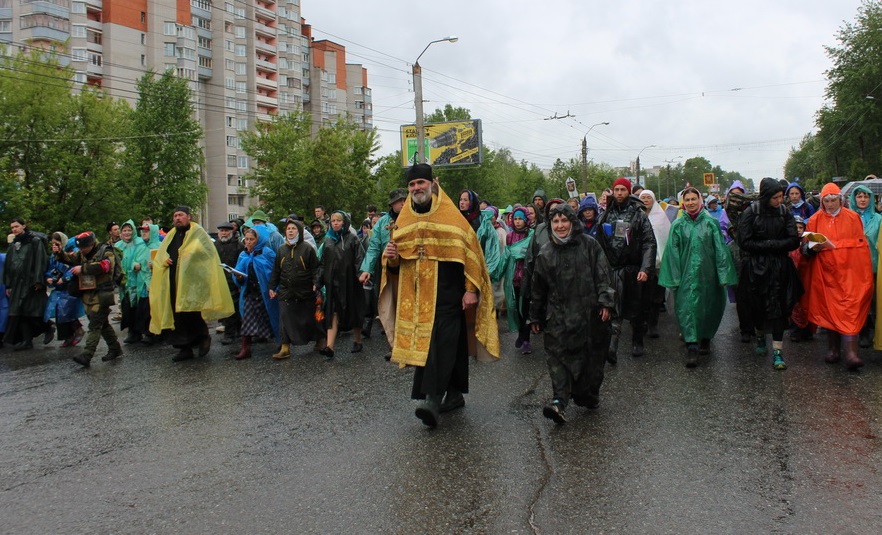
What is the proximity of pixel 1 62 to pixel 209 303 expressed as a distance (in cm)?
3171

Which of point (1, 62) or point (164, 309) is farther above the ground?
point (1, 62)

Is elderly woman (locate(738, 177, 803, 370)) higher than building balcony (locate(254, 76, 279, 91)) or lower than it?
lower

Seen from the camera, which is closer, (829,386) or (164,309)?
(829,386)

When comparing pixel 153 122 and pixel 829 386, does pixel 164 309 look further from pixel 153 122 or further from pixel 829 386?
pixel 153 122

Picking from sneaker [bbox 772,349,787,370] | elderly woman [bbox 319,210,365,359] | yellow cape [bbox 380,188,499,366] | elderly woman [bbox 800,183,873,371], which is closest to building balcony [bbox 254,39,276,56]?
elderly woman [bbox 319,210,365,359]

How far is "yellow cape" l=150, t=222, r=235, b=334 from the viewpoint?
369 inches

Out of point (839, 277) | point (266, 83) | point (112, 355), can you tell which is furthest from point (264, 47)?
point (839, 277)

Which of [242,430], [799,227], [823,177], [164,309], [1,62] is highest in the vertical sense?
[1,62]

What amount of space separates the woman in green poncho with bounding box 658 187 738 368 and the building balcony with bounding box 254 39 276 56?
7515 centimetres

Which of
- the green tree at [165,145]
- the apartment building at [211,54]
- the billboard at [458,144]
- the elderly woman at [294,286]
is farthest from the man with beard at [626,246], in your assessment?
the apartment building at [211,54]

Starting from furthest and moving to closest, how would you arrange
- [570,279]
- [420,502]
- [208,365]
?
[208,365], [570,279], [420,502]

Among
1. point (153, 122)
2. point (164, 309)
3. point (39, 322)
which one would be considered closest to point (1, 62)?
point (153, 122)

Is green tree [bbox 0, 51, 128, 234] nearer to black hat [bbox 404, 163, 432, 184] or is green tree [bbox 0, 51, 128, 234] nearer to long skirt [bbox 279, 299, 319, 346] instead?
long skirt [bbox 279, 299, 319, 346]

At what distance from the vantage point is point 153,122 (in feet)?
170
